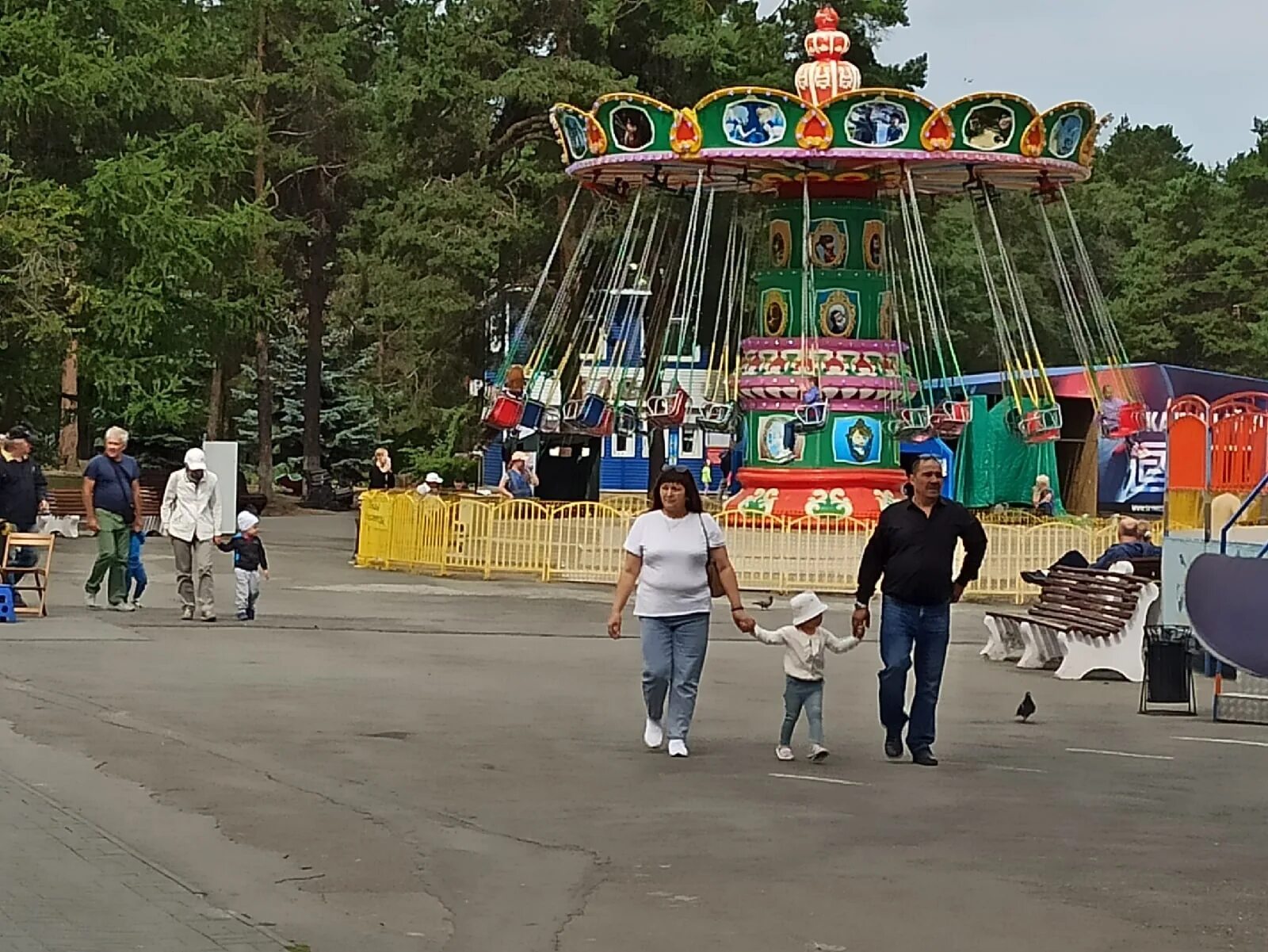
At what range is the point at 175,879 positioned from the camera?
27.2ft

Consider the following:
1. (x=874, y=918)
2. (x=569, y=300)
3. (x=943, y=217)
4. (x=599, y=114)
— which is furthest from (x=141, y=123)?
(x=874, y=918)

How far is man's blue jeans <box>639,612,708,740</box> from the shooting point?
39.8ft

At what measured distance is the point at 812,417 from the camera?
3016 cm

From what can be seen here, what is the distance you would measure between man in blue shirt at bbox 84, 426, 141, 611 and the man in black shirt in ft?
34.4

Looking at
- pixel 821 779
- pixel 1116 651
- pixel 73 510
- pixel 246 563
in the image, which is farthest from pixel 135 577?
pixel 73 510

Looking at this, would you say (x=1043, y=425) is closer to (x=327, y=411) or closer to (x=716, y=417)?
(x=716, y=417)

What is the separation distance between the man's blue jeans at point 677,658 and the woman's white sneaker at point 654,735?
0.14 meters

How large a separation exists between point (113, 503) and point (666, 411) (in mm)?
10192

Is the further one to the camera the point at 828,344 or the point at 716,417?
the point at 828,344

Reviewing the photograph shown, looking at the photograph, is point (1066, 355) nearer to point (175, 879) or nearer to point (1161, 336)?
point (1161, 336)

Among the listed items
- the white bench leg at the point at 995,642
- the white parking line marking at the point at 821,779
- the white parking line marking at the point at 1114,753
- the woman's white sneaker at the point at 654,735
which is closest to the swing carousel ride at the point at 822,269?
the white bench leg at the point at 995,642

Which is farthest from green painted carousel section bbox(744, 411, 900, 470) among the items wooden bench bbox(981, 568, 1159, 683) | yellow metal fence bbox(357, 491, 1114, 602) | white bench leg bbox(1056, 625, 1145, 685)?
white bench leg bbox(1056, 625, 1145, 685)

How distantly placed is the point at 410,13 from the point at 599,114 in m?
17.7

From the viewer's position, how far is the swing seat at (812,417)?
30.1 meters
